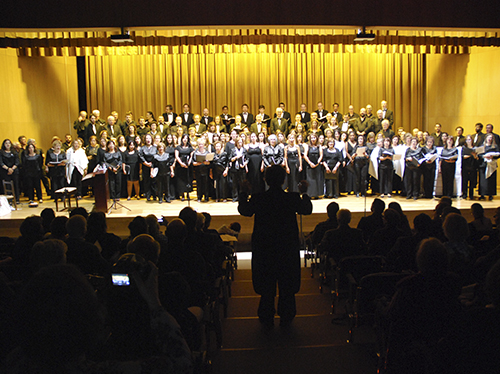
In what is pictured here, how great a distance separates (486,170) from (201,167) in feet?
18.4

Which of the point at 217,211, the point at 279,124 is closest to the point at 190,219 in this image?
the point at 217,211

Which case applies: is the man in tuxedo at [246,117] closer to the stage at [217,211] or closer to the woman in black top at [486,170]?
the stage at [217,211]

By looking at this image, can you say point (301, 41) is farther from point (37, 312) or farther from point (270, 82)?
point (37, 312)

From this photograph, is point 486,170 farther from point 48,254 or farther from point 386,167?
point 48,254

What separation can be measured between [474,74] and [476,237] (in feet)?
31.0

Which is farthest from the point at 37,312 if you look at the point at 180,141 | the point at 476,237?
the point at 180,141

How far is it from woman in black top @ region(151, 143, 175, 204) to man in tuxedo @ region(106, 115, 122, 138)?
2251 mm

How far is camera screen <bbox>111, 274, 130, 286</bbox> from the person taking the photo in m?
1.66

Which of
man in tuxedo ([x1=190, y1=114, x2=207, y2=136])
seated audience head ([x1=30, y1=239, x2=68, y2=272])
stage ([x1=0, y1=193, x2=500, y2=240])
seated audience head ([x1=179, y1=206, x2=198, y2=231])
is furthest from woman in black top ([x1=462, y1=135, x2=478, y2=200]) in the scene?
seated audience head ([x1=30, y1=239, x2=68, y2=272])

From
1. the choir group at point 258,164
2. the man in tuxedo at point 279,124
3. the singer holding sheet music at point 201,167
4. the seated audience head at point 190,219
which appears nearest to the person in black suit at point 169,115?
the choir group at point 258,164

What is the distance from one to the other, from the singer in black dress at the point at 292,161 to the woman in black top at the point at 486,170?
3542 mm

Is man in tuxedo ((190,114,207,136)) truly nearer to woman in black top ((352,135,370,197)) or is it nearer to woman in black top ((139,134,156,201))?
woman in black top ((139,134,156,201))

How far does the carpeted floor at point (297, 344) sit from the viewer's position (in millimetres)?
2539

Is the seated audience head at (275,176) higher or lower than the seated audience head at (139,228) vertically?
higher
